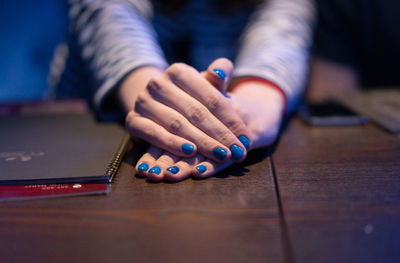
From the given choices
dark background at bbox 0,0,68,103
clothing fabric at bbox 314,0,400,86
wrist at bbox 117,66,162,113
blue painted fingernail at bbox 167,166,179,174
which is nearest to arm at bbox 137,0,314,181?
blue painted fingernail at bbox 167,166,179,174

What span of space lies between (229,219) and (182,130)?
16 cm

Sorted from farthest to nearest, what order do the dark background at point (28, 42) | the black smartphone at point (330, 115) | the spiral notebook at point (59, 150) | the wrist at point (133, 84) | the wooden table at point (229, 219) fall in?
the dark background at point (28, 42) → the black smartphone at point (330, 115) → the wrist at point (133, 84) → the spiral notebook at point (59, 150) → the wooden table at point (229, 219)

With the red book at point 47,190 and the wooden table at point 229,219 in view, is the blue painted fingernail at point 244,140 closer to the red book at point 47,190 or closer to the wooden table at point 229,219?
the wooden table at point 229,219

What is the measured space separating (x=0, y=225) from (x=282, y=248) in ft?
0.93

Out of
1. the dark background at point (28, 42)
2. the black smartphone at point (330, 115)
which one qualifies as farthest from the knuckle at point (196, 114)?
the dark background at point (28, 42)

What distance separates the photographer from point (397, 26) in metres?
1.07

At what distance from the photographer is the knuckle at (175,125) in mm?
436

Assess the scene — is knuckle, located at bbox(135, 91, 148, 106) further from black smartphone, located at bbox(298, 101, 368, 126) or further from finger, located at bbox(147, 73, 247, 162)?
black smartphone, located at bbox(298, 101, 368, 126)

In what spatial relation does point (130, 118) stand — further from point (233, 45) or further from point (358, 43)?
point (358, 43)

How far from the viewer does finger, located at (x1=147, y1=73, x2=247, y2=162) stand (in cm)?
42

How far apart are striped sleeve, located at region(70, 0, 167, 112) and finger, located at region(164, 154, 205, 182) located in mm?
230

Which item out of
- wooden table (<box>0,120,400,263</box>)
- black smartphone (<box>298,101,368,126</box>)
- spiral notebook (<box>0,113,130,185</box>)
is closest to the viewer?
wooden table (<box>0,120,400,263</box>)

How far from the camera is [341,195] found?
14.1 inches

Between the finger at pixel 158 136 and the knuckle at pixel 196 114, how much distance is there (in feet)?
0.11
